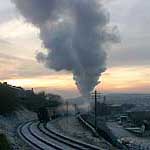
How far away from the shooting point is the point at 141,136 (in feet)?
318

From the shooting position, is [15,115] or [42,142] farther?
[15,115]

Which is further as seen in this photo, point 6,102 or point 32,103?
point 32,103

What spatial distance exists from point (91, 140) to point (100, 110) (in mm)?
87521

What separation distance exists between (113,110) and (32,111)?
5601 cm

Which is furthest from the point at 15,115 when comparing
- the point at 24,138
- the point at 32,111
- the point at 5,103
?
the point at 24,138

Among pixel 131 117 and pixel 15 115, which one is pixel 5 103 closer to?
pixel 15 115

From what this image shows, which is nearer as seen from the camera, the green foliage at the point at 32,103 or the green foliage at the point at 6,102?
the green foliage at the point at 6,102

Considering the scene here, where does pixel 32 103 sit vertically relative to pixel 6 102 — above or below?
above

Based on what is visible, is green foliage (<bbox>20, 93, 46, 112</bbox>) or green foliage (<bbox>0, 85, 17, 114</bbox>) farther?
green foliage (<bbox>20, 93, 46, 112</bbox>)

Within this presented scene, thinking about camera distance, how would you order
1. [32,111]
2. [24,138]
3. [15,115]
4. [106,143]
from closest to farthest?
1. [106,143]
2. [24,138]
3. [15,115]
4. [32,111]

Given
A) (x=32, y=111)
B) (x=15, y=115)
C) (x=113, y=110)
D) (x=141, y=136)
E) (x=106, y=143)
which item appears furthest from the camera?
(x=113, y=110)

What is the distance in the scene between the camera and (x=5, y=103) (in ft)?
358

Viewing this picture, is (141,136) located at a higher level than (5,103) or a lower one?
lower

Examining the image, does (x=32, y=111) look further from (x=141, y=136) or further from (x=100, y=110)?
(x=141, y=136)
